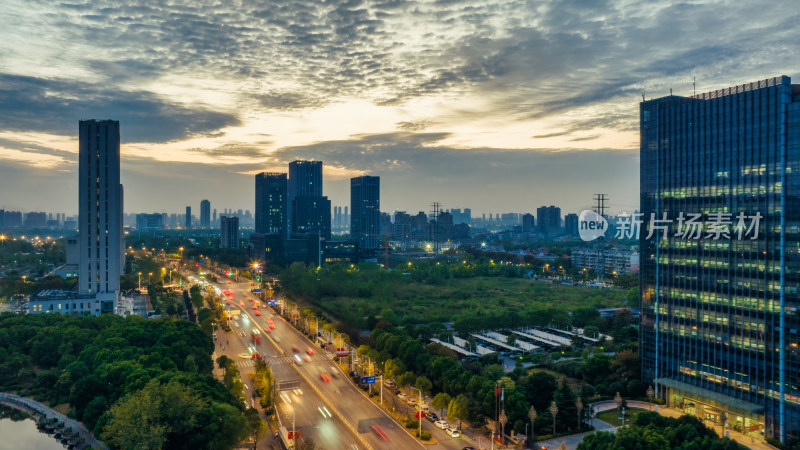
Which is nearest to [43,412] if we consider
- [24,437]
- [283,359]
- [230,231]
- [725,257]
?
[24,437]

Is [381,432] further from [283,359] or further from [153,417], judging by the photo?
[283,359]

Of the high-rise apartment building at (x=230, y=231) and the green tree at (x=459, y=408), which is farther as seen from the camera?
the high-rise apartment building at (x=230, y=231)

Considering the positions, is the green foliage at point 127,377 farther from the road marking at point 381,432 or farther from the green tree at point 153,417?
the road marking at point 381,432

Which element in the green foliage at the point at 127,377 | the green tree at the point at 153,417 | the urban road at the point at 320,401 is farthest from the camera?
the urban road at the point at 320,401

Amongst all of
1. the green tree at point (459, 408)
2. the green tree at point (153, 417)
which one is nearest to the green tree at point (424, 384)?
the green tree at point (459, 408)

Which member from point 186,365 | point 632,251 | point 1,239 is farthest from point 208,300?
point 1,239

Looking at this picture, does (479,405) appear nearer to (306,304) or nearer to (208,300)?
(306,304)

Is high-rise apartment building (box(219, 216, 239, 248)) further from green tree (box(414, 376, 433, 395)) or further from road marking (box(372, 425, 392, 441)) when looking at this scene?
road marking (box(372, 425, 392, 441))
